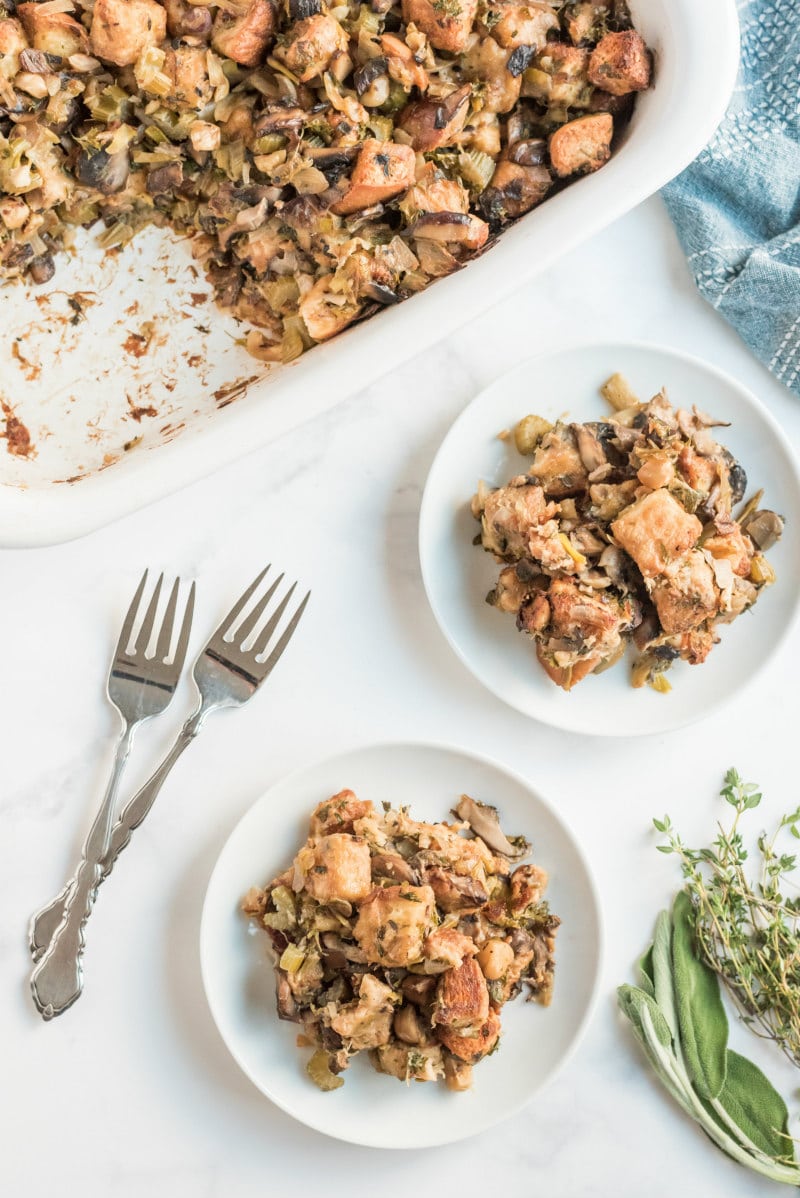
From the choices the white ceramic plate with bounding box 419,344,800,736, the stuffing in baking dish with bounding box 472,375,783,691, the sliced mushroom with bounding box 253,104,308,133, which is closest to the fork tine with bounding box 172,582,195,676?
the white ceramic plate with bounding box 419,344,800,736

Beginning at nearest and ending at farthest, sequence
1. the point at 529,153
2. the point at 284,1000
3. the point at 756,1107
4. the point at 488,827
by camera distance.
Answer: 1. the point at 529,153
2. the point at 284,1000
3. the point at 488,827
4. the point at 756,1107

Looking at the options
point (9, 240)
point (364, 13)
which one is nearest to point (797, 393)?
point (364, 13)

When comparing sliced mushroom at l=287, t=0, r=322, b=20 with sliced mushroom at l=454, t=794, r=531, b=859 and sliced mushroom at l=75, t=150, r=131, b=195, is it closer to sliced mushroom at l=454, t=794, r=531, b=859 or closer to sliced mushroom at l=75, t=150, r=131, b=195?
Answer: sliced mushroom at l=75, t=150, r=131, b=195

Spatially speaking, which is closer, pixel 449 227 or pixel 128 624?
pixel 449 227

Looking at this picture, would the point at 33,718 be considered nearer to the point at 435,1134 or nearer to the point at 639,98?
the point at 435,1134

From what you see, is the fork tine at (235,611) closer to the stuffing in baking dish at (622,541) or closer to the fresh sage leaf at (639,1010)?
the stuffing in baking dish at (622,541)

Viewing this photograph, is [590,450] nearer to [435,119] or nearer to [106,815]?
[435,119]

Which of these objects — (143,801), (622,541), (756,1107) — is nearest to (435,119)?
(622,541)

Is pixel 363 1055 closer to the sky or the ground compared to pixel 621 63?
closer to the ground
